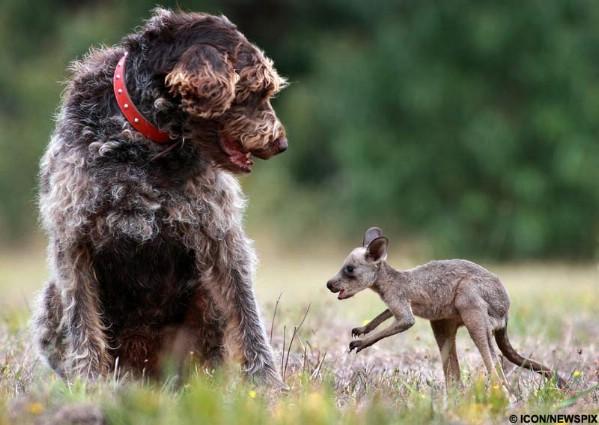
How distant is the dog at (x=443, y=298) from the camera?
5754mm

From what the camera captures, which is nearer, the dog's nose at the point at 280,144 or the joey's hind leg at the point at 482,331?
the joey's hind leg at the point at 482,331

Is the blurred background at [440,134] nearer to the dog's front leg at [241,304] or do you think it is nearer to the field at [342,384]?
the field at [342,384]

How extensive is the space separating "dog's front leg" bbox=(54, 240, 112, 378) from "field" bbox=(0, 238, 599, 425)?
0.19 meters

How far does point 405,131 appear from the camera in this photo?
22.3m

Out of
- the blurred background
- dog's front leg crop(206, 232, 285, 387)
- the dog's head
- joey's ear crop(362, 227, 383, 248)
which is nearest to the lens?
the dog's head

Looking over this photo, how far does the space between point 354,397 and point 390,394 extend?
198 mm

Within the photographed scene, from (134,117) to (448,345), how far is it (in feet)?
7.26

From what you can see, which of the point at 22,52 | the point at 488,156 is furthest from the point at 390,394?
the point at 22,52

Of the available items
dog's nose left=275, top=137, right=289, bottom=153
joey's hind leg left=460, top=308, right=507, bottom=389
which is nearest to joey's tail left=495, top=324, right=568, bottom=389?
joey's hind leg left=460, top=308, right=507, bottom=389

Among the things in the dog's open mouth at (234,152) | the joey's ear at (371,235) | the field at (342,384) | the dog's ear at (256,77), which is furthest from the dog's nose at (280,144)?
the field at (342,384)

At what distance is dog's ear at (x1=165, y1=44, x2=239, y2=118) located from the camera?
577cm

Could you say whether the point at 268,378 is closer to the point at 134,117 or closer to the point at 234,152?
the point at 234,152

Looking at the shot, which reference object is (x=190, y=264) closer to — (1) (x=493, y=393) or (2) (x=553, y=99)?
(1) (x=493, y=393)

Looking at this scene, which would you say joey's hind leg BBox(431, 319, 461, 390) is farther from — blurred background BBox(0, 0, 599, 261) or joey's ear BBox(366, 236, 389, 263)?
blurred background BBox(0, 0, 599, 261)
